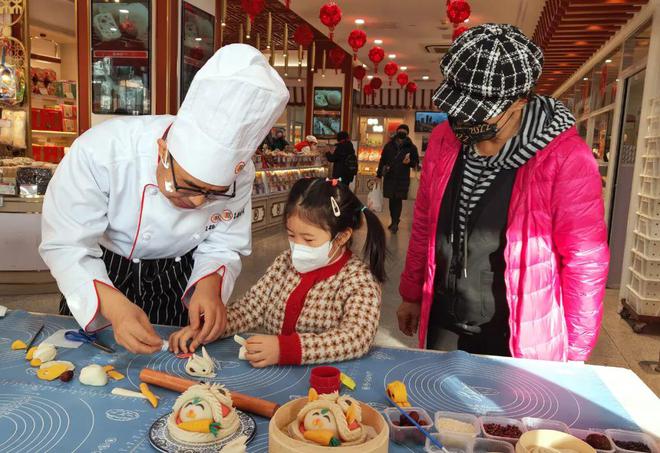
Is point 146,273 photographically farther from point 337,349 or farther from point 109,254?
point 337,349

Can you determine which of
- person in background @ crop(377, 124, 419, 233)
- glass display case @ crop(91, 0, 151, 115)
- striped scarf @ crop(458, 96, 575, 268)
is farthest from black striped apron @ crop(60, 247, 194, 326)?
person in background @ crop(377, 124, 419, 233)

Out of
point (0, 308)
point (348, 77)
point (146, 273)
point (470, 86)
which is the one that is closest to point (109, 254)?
point (146, 273)

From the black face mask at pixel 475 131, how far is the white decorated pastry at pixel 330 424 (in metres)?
0.95

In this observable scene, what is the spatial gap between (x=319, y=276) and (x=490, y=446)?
0.82 meters

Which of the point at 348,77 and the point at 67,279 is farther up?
the point at 348,77

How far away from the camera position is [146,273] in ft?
5.71

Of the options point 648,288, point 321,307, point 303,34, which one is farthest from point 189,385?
point 303,34

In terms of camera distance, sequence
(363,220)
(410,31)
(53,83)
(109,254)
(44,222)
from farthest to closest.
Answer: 1. (410,31)
2. (53,83)
3. (363,220)
4. (109,254)
5. (44,222)

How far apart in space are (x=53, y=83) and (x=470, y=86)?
885cm

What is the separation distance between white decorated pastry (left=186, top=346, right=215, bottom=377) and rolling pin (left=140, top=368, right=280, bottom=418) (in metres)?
0.07

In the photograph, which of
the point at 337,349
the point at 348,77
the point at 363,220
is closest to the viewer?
the point at 337,349

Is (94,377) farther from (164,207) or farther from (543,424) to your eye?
(543,424)

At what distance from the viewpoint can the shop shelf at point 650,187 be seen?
432cm

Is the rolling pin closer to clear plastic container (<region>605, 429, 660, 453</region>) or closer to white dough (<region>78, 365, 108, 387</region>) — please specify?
white dough (<region>78, 365, 108, 387</region>)
